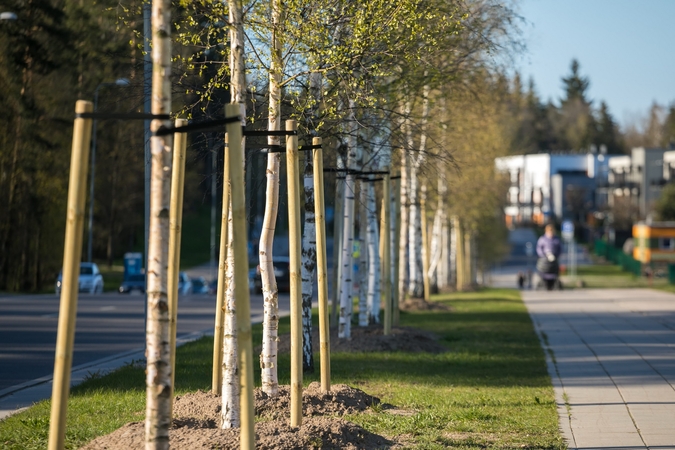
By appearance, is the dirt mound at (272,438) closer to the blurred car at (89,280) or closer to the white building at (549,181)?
the blurred car at (89,280)

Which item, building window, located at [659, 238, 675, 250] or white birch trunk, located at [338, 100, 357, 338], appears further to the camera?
building window, located at [659, 238, 675, 250]

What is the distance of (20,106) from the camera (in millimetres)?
31500

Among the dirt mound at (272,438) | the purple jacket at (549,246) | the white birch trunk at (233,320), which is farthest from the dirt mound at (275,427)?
the purple jacket at (549,246)

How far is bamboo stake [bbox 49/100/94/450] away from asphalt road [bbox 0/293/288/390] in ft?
20.1

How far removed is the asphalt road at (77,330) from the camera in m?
13.2

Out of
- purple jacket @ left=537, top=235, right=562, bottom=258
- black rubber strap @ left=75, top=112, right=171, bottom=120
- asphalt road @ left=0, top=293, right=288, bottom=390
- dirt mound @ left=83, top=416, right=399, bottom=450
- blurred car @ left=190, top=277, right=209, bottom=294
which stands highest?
Result: black rubber strap @ left=75, top=112, right=171, bottom=120

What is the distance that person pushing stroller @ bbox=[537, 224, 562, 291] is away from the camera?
3022 centimetres

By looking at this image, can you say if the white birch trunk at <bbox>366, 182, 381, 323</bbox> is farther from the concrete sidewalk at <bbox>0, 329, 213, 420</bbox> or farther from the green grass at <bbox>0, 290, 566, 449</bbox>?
the concrete sidewalk at <bbox>0, 329, 213, 420</bbox>

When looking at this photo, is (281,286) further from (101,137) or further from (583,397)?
(583,397)

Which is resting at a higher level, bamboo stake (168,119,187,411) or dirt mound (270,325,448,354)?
bamboo stake (168,119,187,411)

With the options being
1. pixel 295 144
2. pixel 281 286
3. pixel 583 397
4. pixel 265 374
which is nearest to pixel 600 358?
pixel 583 397

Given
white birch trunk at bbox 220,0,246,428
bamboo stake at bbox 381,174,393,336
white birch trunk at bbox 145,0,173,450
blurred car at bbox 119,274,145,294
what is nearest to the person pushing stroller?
bamboo stake at bbox 381,174,393,336

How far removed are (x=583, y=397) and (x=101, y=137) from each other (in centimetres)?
3502

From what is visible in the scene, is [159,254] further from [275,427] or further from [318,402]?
[318,402]
